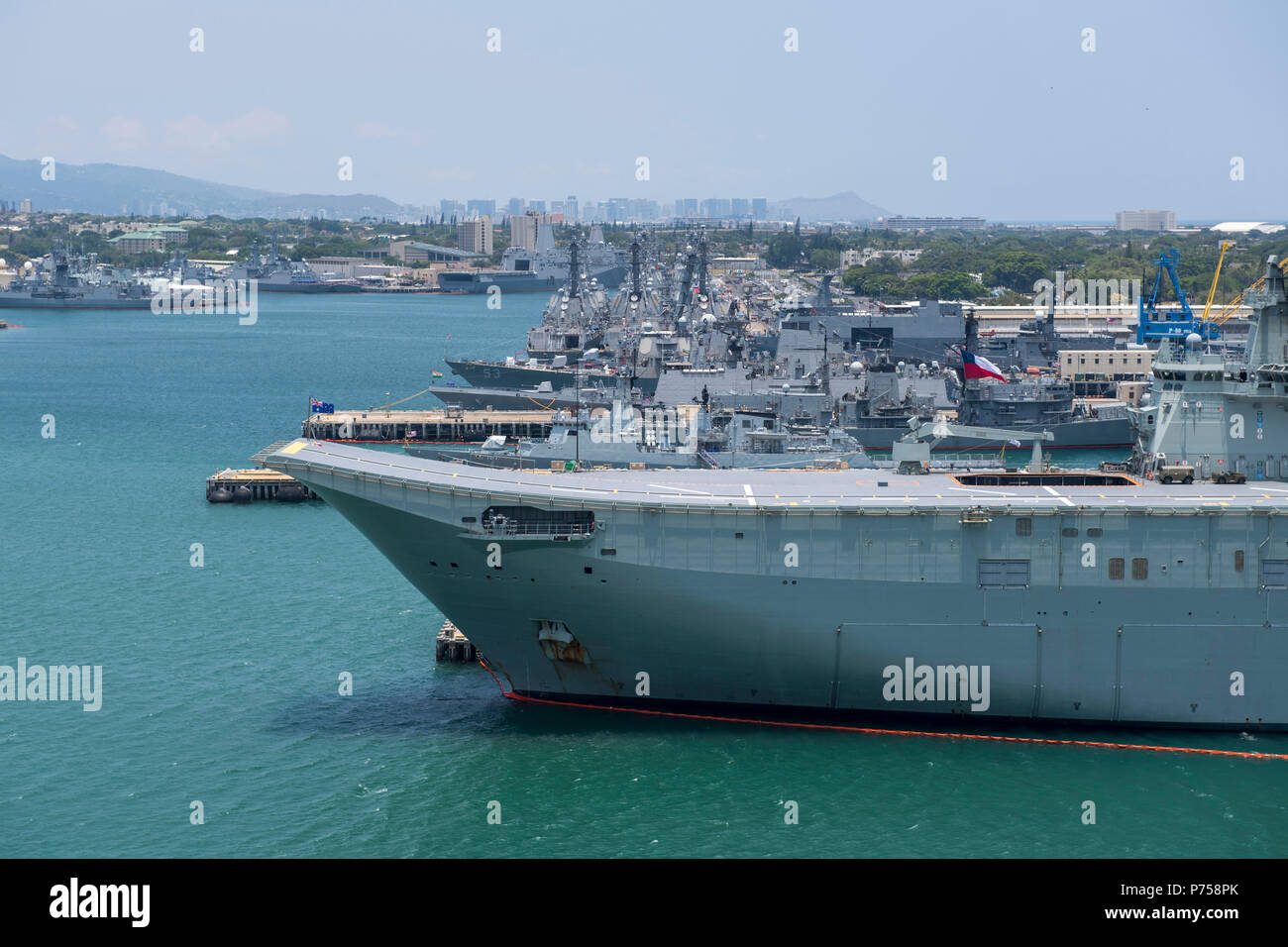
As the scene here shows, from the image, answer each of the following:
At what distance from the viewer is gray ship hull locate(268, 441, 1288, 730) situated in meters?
23.7

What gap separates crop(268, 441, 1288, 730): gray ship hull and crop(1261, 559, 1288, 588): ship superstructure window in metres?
0.05

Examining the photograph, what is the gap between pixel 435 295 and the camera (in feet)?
624

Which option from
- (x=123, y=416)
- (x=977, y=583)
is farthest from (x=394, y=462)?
(x=123, y=416)

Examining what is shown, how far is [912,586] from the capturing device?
2380 cm

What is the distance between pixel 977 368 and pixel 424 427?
24987 millimetres

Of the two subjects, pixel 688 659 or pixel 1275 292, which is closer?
pixel 688 659

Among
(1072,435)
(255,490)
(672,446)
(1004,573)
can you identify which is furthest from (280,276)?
(1004,573)

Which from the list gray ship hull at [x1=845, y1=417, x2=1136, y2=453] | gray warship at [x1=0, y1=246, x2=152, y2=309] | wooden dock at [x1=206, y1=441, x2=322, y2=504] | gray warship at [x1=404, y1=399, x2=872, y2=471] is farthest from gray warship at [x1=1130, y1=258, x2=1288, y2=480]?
gray warship at [x1=0, y1=246, x2=152, y2=309]

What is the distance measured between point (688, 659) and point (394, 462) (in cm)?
628

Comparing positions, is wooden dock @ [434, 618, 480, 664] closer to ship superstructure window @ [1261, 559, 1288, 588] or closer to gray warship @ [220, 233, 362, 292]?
ship superstructure window @ [1261, 559, 1288, 588]

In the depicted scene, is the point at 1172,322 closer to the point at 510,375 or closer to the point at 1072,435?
the point at 1072,435

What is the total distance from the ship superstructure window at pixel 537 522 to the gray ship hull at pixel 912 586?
54mm

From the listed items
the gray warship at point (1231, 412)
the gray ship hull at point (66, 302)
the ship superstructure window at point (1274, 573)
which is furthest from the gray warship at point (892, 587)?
the gray ship hull at point (66, 302)

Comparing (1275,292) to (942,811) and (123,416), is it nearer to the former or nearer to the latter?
(942,811)
